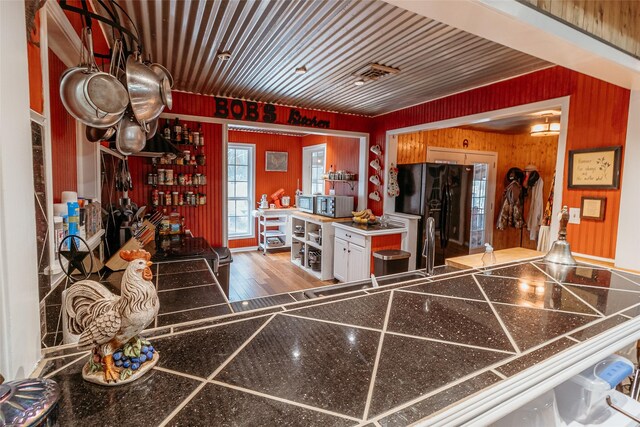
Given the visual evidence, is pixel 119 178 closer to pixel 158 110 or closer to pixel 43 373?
pixel 158 110

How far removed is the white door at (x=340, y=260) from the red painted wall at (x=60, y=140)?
3.21 meters

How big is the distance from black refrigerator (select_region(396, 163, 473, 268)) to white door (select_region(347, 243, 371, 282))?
0.86 meters

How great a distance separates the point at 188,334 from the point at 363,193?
14.3 ft

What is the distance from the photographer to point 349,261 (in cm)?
433

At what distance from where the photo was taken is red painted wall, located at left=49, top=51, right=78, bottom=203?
149cm

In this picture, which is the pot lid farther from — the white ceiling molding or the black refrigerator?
the black refrigerator

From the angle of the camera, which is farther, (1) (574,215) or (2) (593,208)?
(1) (574,215)

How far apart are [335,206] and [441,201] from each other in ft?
5.06

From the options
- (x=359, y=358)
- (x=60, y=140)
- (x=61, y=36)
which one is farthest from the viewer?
(x=60, y=140)

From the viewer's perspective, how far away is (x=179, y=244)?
3002 mm

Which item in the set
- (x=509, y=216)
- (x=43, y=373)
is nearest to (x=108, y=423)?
(x=43, y=373)

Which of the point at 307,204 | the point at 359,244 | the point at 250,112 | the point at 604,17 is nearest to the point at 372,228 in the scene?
the point at 359,244

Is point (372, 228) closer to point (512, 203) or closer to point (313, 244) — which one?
point (313, 244)

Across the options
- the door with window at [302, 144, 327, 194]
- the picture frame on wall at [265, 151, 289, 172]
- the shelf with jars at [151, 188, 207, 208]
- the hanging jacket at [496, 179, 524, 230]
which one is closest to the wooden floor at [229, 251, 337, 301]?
the shelf with jars at [151, 188, 207, 208]
